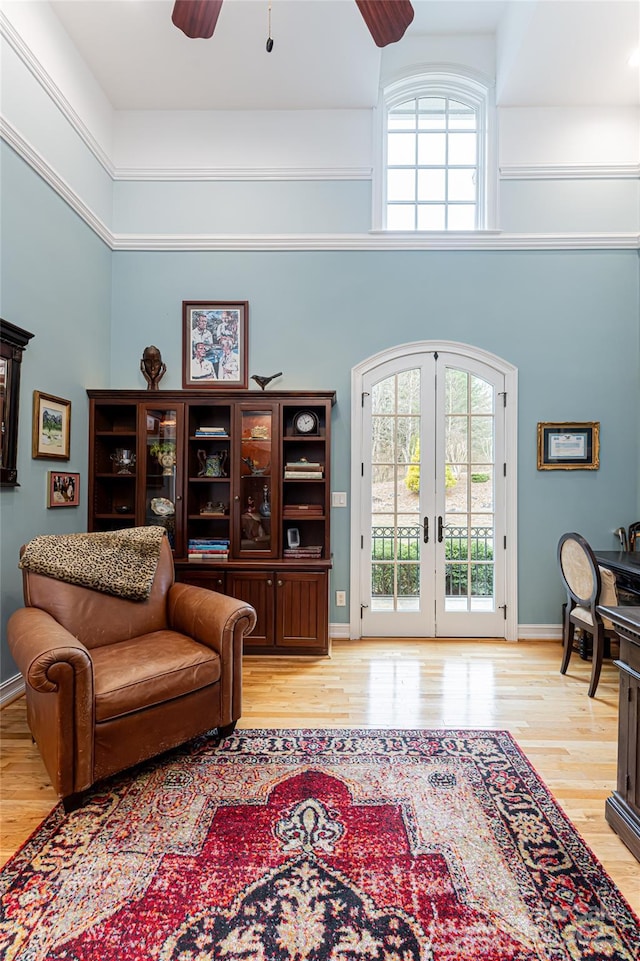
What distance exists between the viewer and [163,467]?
12.7 ft

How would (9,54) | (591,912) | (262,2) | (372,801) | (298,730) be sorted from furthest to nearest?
(262,2), (9,54), (298,730), (372,801), (591,912)

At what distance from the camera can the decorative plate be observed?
386cm

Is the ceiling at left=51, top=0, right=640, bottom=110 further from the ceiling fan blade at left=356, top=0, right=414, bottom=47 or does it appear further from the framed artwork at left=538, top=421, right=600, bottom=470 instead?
the framed artwork at left=538, top=421, right=600, bottom=470

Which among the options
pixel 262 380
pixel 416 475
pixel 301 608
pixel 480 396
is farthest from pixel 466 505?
pixel 262 380

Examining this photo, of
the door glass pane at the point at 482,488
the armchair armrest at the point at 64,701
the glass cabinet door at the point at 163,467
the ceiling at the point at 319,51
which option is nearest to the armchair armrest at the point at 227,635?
the armchair armrest at the point at 64,701

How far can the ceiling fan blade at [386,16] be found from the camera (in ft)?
6.51

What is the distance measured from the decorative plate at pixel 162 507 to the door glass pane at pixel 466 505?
7.34 feet

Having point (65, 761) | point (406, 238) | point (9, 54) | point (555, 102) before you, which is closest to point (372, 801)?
point (65, 761)

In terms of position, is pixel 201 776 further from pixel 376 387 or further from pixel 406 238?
pixel 406 238

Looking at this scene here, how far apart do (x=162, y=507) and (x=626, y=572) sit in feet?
10.6

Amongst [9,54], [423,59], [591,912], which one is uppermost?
[423,59]

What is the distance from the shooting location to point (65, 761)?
193 cm

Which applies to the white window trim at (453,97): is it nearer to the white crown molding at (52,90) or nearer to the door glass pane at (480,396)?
the door glass pane at (480,396)

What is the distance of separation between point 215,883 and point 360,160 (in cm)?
475
